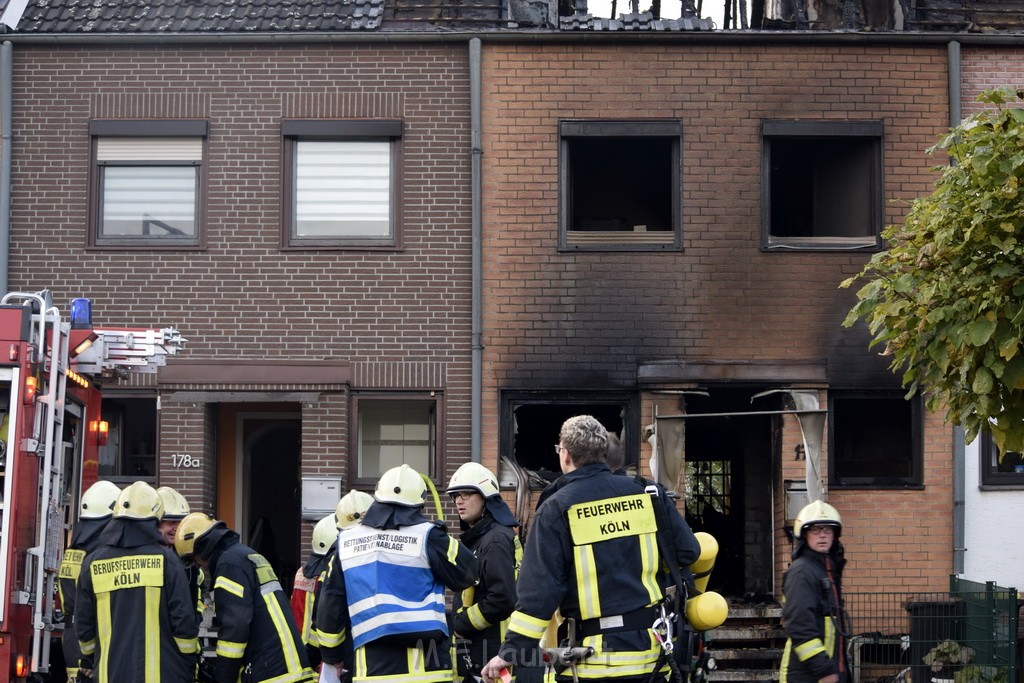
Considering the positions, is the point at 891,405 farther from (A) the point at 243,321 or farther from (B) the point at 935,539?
(A) the point at 243,321

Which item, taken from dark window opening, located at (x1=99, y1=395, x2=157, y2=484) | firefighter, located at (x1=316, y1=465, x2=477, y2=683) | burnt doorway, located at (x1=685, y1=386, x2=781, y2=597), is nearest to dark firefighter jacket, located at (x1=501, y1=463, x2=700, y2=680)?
firefighter, located at (x1=316, y1=465, x2=477, y2=683)

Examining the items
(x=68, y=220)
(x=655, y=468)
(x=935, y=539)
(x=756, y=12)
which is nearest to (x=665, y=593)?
(x=655, y=468)

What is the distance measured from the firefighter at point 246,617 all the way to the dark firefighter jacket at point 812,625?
2.76m

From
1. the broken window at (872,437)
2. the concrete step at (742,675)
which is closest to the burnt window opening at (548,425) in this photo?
the broken window at (872,437)

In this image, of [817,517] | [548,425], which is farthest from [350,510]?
[548,425]

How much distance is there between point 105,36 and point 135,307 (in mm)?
2820

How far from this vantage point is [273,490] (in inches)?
712

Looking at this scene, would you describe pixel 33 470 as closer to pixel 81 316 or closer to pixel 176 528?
pixel 176 528

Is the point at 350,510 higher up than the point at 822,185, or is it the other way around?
the point at 822,185

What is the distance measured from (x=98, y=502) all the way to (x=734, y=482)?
9.44 metres

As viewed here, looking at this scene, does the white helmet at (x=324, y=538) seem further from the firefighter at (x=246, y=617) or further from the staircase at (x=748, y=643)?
the staircase at (x=748, y=643)

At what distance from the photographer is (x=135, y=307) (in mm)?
15547

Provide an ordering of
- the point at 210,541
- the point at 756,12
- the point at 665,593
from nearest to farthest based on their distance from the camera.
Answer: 1. the point at 665,593
2. the point at 210,541
3. the point at 756,12

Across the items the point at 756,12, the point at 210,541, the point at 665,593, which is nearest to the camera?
the point at 665,593
